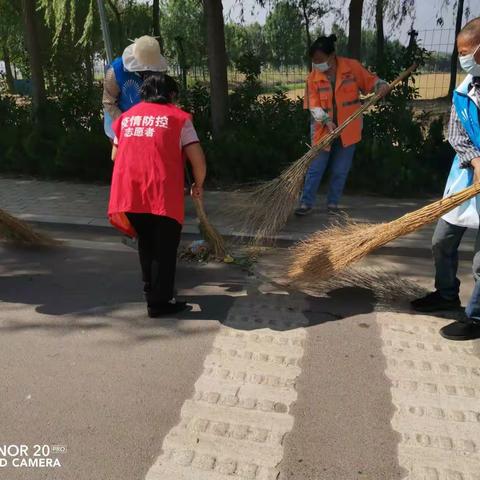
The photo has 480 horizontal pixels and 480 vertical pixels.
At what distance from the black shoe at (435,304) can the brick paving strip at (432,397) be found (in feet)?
0.32

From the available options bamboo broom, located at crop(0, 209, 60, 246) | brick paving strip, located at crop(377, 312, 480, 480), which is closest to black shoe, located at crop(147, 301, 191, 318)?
brick paving strip, located at crop(377, 312, 480, 480)

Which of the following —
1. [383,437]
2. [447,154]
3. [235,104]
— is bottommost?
[383,437]

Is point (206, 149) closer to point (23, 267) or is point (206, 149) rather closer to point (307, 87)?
point (307, 87)

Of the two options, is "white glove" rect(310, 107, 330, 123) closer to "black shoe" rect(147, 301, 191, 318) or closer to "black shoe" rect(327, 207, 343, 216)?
"black shoe" rect(327, 207, 343, 216)

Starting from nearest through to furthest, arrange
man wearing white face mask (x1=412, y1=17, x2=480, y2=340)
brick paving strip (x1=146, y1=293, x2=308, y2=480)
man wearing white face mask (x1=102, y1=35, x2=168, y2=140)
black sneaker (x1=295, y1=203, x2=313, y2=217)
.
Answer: brick paving strip (x1=146, y1=293, x2=308, y2=480)
man wearing white face mask (x1=412, y1=17, x2=480, y2=340)
man wearing white face mask (x1=102, y1=35, x2=168, y2=140)
black sneaker (x1=295, y1=203, x2=313, y2=217)

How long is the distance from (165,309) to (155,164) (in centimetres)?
104

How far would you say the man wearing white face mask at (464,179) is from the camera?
2953 millimetres

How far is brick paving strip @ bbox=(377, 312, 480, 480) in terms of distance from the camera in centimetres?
231

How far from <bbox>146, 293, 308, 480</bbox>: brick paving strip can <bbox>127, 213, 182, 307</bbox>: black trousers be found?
0.50 meters

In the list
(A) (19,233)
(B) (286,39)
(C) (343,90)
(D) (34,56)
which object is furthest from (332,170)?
(B) (286,39)

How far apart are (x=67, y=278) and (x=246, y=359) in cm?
199

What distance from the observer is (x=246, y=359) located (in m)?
3.13

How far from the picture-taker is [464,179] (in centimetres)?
317

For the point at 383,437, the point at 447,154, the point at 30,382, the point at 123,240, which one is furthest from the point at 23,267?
the point at 447,154
